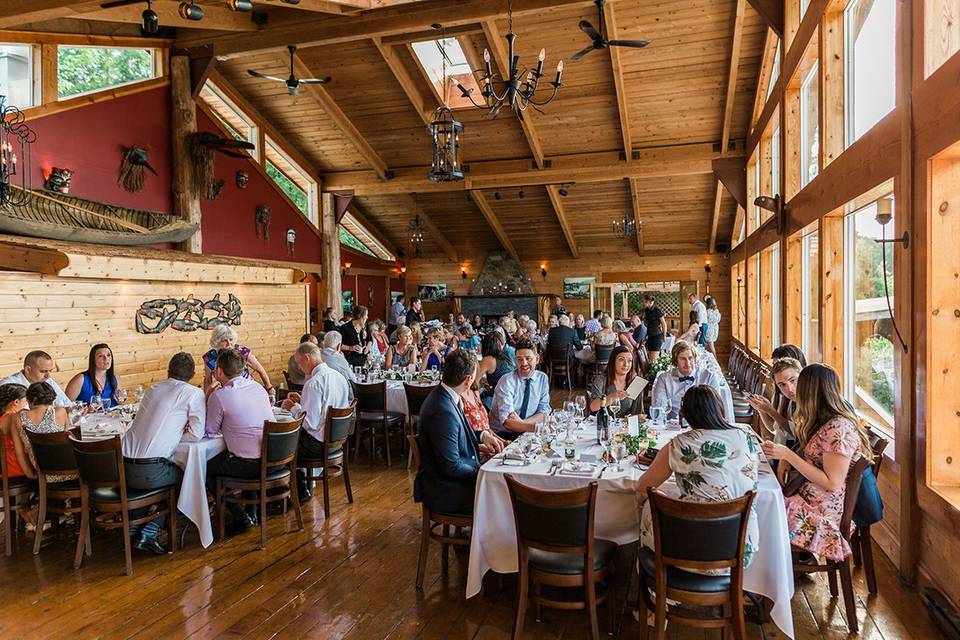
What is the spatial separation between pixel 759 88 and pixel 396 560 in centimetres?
935

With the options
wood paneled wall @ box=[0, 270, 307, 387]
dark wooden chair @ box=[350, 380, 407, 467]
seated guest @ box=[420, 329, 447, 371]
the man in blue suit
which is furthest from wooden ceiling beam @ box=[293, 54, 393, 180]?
the man in blue suit

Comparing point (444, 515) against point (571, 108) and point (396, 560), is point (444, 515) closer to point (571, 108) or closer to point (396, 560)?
point (396, 560)

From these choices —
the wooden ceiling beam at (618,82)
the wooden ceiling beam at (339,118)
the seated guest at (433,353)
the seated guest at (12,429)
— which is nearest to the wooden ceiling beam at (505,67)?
the wooden ceiling beam at (618,82)

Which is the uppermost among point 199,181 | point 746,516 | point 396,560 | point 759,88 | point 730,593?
point 759,88

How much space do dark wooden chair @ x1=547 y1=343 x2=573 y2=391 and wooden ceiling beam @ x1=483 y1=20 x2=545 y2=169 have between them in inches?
151

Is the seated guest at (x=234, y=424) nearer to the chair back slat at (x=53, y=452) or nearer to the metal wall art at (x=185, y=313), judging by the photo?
the chair back slat at (x=53, y=452)

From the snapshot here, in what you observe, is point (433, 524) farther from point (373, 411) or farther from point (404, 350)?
point (404, 350)

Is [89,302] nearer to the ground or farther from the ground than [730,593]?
farther from the ground

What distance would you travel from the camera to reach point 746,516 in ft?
7.84

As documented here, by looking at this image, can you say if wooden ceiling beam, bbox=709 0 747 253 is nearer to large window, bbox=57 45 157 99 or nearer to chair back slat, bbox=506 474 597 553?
chair back slat, bbox=506 474 597 553

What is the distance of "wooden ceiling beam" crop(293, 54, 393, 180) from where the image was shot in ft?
33.8

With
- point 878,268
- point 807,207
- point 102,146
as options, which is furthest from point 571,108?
point 102,146

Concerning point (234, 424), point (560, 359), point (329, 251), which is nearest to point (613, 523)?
point (234, 424)

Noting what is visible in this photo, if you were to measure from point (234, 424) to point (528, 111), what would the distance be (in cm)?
860
